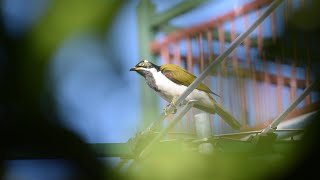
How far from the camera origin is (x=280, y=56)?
198 mm

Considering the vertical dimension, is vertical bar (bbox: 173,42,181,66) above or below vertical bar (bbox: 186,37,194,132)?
above

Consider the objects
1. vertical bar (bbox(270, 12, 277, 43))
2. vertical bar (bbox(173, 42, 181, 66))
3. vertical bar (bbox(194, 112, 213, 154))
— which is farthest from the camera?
vertical bar (bbox(173, 42, 181, 66))

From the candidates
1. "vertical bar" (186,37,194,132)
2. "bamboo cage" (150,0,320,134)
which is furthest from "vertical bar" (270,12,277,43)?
"vertical bar" (186,37,194,132)

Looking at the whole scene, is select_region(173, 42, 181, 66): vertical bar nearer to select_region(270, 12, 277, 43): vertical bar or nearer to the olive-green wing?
the olive-green wing

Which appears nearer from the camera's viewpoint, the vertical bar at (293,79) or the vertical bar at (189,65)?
the vertical bar at (293,79)

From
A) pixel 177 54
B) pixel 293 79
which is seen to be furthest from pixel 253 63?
pixel 177 54

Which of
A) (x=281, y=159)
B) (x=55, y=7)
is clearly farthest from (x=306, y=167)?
(x=55, y=7)

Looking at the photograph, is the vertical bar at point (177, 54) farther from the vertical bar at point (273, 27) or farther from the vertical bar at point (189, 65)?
the vertical bar at point (273, 27)

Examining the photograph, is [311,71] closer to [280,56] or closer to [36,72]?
[280,56]

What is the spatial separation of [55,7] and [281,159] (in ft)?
0.40

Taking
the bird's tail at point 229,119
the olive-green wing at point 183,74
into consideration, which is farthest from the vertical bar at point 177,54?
the bird's tail at point 229,119

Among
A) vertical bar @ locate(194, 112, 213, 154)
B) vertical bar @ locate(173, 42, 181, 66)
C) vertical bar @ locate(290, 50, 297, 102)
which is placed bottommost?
vertical bar @ locate(194, 112, 213, 154)

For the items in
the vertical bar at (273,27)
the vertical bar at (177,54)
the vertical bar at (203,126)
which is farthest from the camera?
the vertical bar at (177,54)

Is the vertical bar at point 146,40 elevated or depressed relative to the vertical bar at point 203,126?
elevated
